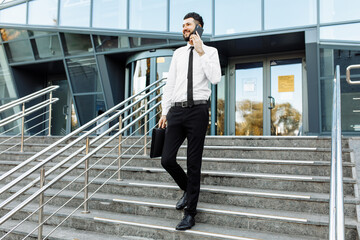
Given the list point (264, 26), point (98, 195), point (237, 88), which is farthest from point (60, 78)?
point (98, 195)

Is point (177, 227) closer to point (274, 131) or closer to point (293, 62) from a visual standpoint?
point (274, 131)

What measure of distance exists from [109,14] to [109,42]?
2.51 ft

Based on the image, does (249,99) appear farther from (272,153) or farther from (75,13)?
(75,13)

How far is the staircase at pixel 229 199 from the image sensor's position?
2.70 m

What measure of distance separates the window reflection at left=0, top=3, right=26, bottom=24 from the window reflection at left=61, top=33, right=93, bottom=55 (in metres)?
1.92

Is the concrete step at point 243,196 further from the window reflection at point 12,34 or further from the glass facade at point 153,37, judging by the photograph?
the window reflection at point 12,34

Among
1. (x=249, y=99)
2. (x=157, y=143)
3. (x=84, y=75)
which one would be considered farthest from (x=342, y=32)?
(x=84, y=75)

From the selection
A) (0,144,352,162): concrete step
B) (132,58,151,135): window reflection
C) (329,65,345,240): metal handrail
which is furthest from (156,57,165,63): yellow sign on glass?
(329,65,345,240): metal handrail

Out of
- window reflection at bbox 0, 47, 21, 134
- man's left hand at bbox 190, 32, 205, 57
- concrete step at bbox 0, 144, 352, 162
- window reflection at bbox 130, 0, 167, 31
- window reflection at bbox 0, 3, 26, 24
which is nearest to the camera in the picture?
man's left hand at bbox 190, 32, 205, 57

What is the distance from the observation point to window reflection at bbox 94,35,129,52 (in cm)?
876

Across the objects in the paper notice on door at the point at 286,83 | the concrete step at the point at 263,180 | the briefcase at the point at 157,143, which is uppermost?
the paper notice on door at the point at 286,83

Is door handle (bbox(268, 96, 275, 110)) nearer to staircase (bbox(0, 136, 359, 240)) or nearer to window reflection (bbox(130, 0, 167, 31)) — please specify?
window reflection (bbox(130, 0, 167, 31))

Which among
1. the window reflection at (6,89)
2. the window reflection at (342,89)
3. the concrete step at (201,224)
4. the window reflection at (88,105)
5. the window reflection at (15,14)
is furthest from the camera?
the window reflection at (6,89)

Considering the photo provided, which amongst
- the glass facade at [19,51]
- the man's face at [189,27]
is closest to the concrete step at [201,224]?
the man's face at [189,27]
